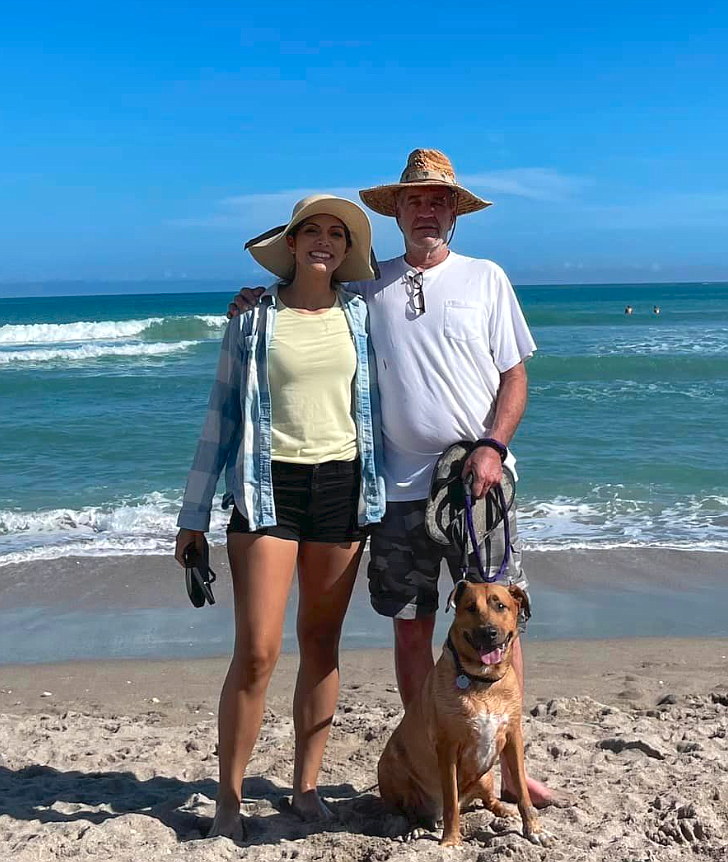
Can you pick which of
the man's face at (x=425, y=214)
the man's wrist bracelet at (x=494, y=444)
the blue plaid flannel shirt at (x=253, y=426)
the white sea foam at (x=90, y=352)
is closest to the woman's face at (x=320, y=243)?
the blue plaid flannel shirt at (x=253, y=426)

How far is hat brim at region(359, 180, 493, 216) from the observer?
11.1 feet

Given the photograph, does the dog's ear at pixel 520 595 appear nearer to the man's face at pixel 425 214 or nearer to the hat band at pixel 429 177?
the man's face at pixel 425 214

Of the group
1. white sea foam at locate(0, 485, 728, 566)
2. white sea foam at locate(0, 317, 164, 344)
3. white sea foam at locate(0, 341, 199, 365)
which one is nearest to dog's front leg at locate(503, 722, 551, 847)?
white sea foam at locate(0, 485, 728, 566)

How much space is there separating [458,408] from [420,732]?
43.0 inches

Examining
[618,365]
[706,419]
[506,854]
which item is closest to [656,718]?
[506,854]

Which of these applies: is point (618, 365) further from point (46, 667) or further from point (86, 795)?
point (86, 795)

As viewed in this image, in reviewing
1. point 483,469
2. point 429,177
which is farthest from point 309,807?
point 429,177

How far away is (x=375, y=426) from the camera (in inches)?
132

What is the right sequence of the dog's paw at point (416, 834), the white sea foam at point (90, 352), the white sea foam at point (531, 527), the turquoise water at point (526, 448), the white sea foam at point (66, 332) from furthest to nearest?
the white sea foam at point (66, 332) → the white sea foam at point (90, 352) → the turquoise water at point (526, 448) → the white sea foam at point (531, 527) → the dog's paw at point (416, 834)

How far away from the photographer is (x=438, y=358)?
3.30 meters

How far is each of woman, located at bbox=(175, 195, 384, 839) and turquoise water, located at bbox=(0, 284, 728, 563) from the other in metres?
4.63

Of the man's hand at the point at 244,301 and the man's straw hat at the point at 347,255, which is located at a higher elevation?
the man's straw hat at the point at 347,255

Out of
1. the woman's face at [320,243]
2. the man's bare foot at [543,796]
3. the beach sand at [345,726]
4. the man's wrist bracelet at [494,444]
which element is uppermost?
the woman's face at [320,243]

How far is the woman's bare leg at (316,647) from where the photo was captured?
336cm
